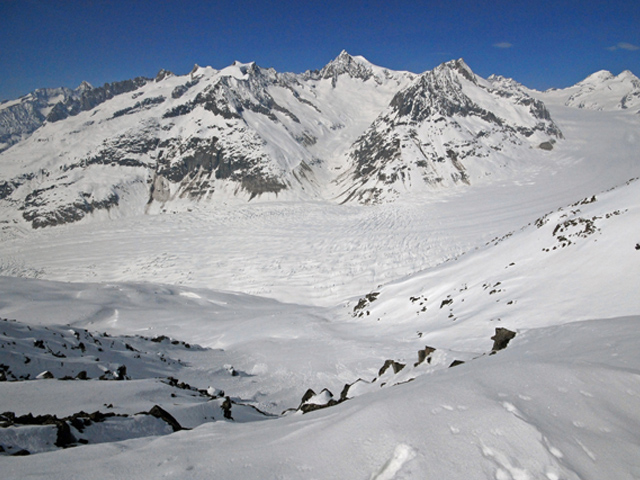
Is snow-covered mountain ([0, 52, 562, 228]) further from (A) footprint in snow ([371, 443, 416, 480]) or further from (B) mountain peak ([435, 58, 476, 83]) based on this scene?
(A) footprint in snow ([371, 443, 416, 480])

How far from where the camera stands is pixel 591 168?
4003 inches

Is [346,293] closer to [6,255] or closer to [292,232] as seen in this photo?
[292,232]

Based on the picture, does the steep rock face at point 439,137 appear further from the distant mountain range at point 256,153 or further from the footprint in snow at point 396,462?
the footprint in snow at point 396,462

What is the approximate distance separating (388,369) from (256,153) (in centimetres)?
12996

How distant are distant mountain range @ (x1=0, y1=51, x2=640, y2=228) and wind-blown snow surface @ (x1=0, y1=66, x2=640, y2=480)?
7535cm

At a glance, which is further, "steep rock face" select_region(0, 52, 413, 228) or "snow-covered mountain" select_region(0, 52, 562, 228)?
"steep rock face" select_region(0, 52, 413, 228)

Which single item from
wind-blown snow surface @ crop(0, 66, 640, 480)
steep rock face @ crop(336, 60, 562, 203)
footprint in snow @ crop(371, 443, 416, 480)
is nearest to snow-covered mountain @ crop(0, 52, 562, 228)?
steep rock face @ crop(336, 60, 562, 203)

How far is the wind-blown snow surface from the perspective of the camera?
3561 millimetres

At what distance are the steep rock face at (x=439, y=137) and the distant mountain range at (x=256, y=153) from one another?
515mm

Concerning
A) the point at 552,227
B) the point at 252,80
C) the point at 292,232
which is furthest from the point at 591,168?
the point at 252,80

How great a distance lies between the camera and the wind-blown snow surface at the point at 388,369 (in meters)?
3.56

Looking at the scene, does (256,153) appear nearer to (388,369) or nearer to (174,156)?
(174,156)

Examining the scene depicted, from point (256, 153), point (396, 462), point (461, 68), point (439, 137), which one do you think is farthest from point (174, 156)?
point (396, 462)

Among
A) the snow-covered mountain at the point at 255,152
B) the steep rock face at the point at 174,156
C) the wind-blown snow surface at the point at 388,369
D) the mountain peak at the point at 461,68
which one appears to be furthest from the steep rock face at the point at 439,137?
the wind-blown snow surface at the point at 388,369
